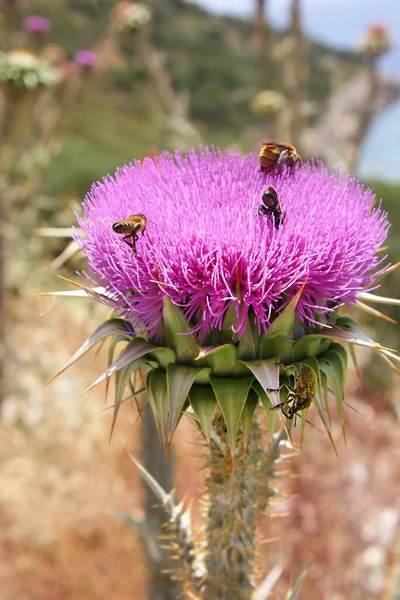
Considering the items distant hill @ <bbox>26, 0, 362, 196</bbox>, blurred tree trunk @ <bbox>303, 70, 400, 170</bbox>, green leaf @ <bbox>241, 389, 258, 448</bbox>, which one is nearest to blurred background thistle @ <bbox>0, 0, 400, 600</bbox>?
green leaf @ <bbox>241, 389, 258, 448</bbox>

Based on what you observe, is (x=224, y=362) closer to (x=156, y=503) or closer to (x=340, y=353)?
(x=340, y=353)

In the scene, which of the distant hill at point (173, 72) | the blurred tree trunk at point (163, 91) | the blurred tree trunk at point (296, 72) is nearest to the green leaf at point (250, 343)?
the blurred tree trunk at point (296, 72)

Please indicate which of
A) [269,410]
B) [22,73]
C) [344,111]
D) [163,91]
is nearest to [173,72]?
[344,111]

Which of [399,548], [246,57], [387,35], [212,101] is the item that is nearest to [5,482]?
[399,548]

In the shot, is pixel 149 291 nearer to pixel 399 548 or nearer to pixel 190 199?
pixel 190 199

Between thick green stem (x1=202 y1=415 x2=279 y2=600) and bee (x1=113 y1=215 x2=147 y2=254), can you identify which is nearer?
bee (x1=113 y1=215 x2=147 y2=254)

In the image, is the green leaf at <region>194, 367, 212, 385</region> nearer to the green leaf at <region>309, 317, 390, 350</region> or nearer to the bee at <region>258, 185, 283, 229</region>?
the green leaf at <region>309, 317, 390, 350</region>
